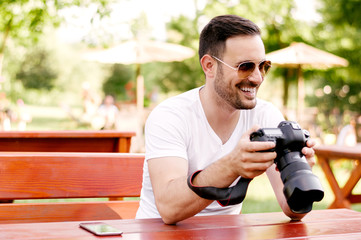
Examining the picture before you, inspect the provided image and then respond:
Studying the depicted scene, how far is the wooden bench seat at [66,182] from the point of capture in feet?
8.32

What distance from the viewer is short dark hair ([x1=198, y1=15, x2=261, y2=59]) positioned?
2268 mm

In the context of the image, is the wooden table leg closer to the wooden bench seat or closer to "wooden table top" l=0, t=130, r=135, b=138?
"wooden table top" l=0, t=130, r=135, b=138

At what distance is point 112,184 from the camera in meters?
2.77

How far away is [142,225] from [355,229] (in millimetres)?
803

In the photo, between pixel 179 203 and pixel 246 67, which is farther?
pixel 246 67

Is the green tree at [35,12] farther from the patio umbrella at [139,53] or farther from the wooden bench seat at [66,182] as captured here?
the wooden bench seat at [66,182]

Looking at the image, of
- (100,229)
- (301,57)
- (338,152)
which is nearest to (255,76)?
(100,229)

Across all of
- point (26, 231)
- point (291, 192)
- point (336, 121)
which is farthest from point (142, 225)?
point (336, 121)

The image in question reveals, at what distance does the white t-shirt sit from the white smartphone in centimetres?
45

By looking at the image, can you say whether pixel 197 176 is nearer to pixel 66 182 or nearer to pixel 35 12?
pixel 66 182

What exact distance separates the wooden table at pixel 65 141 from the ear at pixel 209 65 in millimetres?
1628

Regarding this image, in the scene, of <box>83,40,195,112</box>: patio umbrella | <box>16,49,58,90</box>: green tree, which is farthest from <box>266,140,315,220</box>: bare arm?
<box>16,49,58,90</box>: green tree

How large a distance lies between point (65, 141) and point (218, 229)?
2486 mm

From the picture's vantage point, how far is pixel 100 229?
65.6 inches
